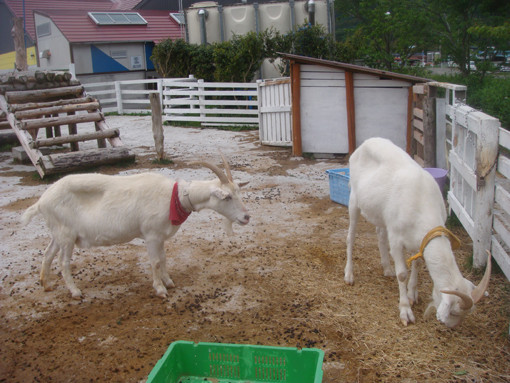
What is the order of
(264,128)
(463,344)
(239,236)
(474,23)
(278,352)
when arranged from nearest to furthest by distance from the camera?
(278,352)
(463,344)
(239,236)
(264,128)
(474,23)

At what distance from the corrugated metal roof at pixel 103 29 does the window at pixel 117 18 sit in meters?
0.16

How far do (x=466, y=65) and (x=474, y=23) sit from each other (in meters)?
2.58

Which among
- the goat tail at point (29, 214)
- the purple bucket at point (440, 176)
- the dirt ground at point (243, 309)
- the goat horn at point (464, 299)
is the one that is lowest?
the dirt ground at point (243, 309)

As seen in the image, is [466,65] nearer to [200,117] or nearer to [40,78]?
[200,117]

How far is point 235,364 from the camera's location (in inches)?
127

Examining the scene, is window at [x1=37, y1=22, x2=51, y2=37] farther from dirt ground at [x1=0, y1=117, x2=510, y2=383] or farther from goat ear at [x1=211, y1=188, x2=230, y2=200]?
goat ear at [x1=211, y1=188, x2=230, y2=200]

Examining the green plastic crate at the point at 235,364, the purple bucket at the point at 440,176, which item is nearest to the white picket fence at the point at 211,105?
the purple bucket at the point at 440,176

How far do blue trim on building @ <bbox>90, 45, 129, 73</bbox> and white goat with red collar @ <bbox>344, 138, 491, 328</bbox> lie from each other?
59.4 feet

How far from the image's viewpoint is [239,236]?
6051mm

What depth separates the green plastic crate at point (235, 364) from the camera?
3.10 m

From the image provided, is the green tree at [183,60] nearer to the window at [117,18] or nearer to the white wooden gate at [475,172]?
the window at [117,18]

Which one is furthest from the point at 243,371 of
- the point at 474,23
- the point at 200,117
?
the point at 474,23

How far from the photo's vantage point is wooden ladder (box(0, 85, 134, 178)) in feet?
29.0

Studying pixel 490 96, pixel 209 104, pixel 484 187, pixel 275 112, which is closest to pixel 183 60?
pixel 209 104
